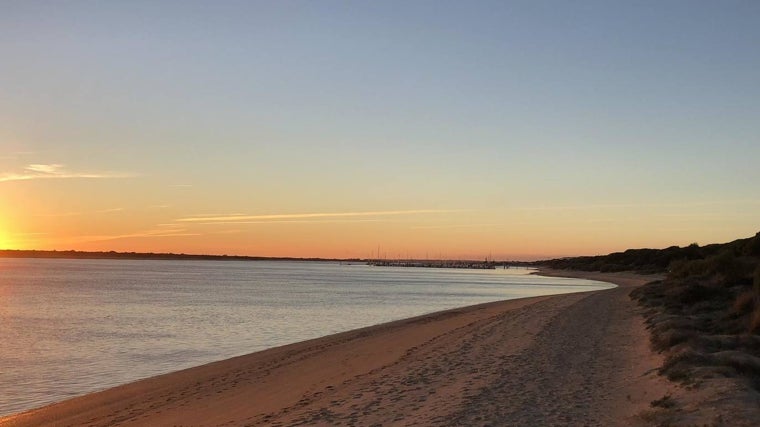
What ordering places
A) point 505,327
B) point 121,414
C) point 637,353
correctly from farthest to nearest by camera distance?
point 505,327 → point 637,353 → point 121,414

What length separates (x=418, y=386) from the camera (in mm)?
12258

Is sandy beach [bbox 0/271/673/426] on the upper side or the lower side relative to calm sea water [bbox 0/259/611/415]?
upper

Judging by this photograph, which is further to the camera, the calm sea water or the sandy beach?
the calm sea water

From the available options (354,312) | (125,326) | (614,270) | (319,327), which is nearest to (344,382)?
(319,327)

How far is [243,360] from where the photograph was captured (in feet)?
65.6

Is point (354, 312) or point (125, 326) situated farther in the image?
point (354, 312)

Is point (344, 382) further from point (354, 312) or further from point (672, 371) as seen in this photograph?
point (354, 312)

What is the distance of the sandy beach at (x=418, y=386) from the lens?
10094 millimetres

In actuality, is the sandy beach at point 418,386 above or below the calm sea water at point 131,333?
above

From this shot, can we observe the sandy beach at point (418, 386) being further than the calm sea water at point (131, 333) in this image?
No

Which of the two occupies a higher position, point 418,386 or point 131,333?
point 418,386

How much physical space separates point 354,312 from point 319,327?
932cm

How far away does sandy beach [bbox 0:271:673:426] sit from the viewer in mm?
10094

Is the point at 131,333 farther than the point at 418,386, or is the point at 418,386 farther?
the point at 131,333
